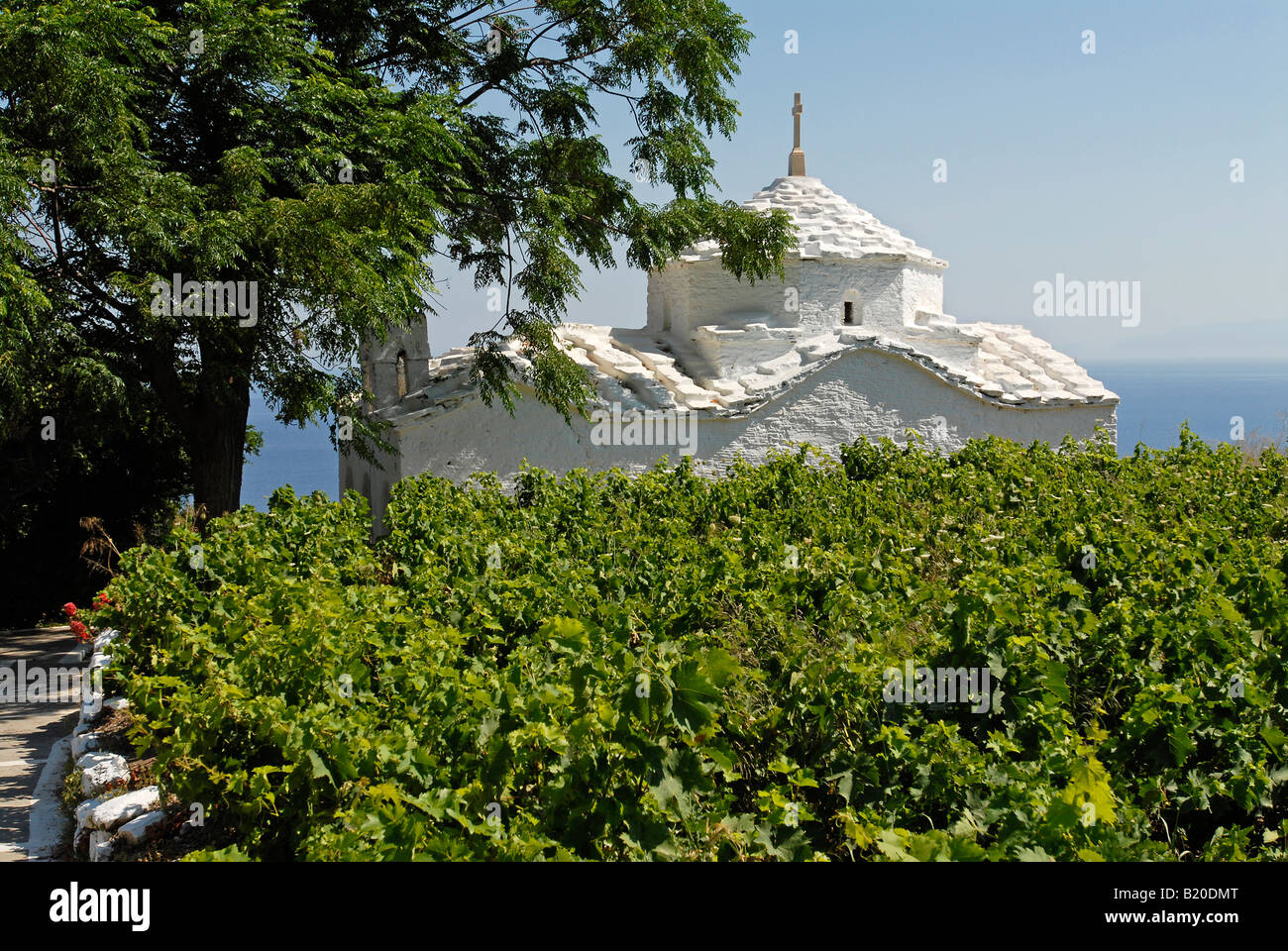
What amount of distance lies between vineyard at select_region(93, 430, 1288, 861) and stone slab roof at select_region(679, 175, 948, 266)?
10.6 meters

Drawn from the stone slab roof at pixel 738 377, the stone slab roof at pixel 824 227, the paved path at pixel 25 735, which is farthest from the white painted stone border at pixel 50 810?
the stone slab roof at pixel 824 227

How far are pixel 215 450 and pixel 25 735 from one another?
4.65 metres

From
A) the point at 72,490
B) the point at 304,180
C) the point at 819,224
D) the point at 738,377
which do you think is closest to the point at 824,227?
the point at 819,224

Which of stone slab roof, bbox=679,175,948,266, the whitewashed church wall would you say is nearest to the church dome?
stone slab roof, bbox=679,175,948,266

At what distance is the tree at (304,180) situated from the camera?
10117 millimetres

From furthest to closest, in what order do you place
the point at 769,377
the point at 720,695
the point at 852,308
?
the point at 852,308 < the point at 769,377 < the point at 720,695

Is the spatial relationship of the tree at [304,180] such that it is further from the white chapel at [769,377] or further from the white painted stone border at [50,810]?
the white painted stone border at [50,810]

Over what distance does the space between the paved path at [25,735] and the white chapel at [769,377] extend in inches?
182

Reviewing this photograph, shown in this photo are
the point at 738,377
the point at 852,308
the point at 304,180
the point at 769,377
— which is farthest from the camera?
the point at 852,308

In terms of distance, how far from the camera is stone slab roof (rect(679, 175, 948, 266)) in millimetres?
18609

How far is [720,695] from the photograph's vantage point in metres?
4.19

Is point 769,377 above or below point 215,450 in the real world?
above

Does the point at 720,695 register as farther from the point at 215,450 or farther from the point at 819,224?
the point at 819,224

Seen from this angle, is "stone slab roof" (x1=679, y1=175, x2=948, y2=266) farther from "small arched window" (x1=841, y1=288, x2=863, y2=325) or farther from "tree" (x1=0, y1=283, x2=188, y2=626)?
"tree" (x1=0, y1=283, x2=188, y2=626)
